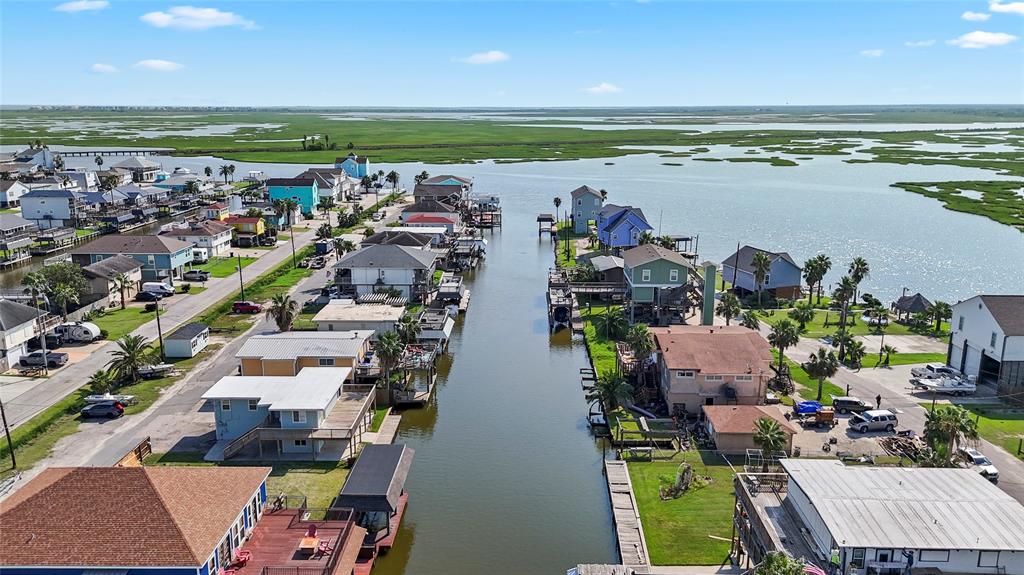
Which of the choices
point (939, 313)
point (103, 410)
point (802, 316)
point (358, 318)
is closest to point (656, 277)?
point (802, 316)

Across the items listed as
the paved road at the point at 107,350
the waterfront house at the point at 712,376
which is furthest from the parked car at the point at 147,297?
the waterfront house at the point at 712,376

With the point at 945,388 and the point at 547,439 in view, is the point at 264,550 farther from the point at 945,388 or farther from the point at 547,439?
the point at 945,388

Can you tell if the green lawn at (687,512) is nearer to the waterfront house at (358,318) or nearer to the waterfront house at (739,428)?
the waterfront house at (739,428)

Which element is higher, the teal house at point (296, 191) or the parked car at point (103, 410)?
the teal house at point (296, 191)

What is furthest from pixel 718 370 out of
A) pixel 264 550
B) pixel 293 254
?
pixel 293 254

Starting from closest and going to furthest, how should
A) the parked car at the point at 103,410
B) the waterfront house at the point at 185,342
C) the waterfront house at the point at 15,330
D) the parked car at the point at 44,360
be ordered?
1. the parked car at the point at 103,410
2. the waterfront house at the point at 15,330
3. the parked car at the point at 44,360
4. the waterfront house at the point at 185,342

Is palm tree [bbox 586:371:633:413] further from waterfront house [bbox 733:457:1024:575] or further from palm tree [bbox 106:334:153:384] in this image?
palm tree [bbox 106:334:153:384]

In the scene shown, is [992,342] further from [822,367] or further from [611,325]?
[611,325]
